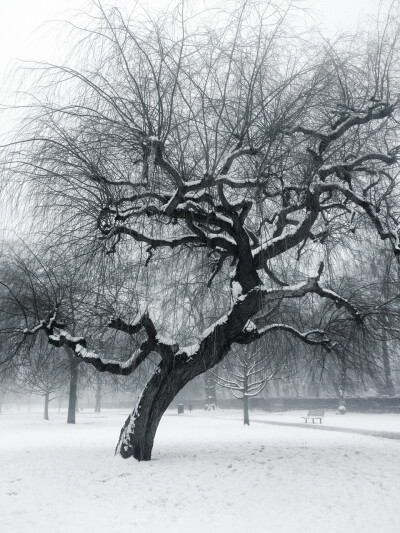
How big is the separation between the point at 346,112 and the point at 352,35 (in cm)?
115

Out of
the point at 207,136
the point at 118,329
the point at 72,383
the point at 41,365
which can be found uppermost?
the point at 207,136

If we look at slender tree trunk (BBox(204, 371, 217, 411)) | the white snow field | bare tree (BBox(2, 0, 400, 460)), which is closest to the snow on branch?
bare tree (BBox(2, 0, 400, 460))

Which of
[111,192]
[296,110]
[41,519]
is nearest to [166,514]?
[41,519]

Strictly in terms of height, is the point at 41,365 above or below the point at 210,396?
above

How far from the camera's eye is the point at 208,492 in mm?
6391

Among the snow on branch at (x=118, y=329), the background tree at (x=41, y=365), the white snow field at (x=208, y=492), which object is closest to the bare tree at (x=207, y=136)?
the snow on branch at (x=118, y=329)

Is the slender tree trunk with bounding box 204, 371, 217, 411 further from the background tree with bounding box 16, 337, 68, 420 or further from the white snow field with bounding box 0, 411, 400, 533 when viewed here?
the white snow field with bounding box 0, 411, 400, 533

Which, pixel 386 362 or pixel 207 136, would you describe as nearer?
pixel 207 136

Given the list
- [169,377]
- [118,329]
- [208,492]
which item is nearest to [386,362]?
[169,377]

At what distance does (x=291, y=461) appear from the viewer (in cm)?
816

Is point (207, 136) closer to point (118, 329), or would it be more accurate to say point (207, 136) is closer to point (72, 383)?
point (118, 329)

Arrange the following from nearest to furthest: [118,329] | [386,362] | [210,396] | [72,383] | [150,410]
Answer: [118,329] → [150,410] → [386,362] → [72,383] → [210,396]

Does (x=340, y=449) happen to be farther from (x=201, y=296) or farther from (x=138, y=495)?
(x=138, y=495)

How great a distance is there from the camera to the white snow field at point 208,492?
5172 millimetres
